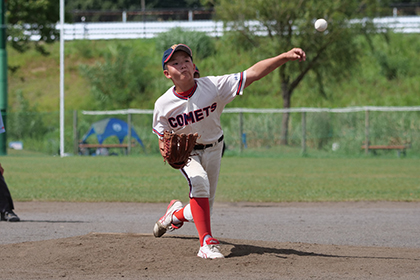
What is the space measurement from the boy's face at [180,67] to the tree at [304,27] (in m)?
18.7

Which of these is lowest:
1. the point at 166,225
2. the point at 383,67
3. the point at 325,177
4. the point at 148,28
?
the point at 325,177

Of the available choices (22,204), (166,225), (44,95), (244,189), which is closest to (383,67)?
(44,95)

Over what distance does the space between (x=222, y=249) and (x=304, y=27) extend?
20.6 meters

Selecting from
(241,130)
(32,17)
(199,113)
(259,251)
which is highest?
(32,17)

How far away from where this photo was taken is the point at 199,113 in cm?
484

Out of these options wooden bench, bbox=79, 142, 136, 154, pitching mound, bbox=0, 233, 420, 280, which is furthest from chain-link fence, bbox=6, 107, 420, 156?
pitching mound, bbox=0, 233, 420, 280

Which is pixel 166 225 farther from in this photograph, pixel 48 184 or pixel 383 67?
pixel 383 67

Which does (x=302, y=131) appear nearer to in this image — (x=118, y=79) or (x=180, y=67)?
(x=118, y=79)

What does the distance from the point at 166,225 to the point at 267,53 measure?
19.9m

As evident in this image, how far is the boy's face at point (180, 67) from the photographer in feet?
15.7

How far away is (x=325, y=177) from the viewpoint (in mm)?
14109

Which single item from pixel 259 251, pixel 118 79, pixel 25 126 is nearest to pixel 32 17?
pixel 118 79

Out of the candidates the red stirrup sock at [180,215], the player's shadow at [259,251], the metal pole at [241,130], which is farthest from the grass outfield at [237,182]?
the player's shadow at [259,251]

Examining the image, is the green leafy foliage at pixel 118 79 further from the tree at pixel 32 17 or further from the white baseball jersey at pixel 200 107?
the white baseball jersey at pixel 200 107
